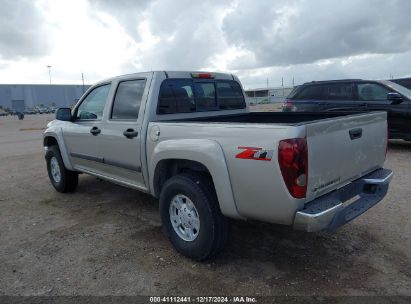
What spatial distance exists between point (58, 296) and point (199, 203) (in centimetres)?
138

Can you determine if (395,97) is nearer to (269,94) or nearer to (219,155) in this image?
(219,155)

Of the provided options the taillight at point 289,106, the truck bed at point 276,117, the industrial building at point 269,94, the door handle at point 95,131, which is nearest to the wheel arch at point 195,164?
the truck bed at point 276,117

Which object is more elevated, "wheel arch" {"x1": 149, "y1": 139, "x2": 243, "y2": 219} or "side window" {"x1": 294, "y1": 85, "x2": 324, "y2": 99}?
"side window" {"x1": 294, "y1": 85, "x2": 324, "y2": 99}

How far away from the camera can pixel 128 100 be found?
427cm

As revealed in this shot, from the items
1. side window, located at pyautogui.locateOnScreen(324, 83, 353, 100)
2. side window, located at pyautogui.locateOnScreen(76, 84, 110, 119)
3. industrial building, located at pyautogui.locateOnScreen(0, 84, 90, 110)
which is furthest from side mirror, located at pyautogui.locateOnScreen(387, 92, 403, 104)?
industrial building, located at pyautogui.locateOnScreen(0, 84, 90, 110)

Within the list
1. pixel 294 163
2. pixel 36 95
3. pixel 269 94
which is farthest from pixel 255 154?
pixel 36 95

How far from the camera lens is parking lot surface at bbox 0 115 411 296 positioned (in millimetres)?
3006

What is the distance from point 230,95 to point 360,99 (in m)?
5.02

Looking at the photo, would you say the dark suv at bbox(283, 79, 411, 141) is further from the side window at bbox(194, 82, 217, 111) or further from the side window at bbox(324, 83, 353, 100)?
the side window at bbox(194, 82, 217, 111)

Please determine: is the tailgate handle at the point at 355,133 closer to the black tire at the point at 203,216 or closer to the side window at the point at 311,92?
the black tire at the point at 203,216

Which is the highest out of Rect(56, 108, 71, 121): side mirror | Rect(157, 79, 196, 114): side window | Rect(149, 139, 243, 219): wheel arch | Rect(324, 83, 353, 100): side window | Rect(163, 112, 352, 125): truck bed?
Rect(324, 83, 353, 100): side window

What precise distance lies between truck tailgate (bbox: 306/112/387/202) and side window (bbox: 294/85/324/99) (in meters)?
5.85

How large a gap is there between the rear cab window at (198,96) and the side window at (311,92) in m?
4.81

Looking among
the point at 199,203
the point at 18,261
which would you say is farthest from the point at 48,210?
the point at 199,203
